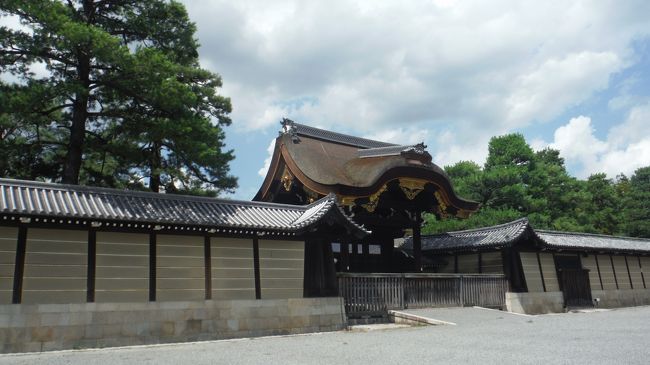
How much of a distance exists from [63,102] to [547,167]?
123ft

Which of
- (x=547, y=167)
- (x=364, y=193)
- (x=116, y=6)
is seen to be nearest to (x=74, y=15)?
(x=116, y=6)

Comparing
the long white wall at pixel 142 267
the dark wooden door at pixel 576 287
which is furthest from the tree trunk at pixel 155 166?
the dark wooden door at pixel 576 287

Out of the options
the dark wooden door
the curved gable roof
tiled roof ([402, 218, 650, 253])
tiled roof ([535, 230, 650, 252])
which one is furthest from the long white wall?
the dark wooden door

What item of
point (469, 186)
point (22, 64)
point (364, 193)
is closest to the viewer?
point (22, 64)

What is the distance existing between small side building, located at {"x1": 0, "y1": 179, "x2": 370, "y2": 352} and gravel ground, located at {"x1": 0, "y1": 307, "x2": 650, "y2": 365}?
0.80 meters

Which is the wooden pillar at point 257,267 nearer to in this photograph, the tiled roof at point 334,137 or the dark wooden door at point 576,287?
the tiled roof at point 334,137

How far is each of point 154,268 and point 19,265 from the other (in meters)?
2.99

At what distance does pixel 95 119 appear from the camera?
19844 millimetres

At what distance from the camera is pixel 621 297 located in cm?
2644

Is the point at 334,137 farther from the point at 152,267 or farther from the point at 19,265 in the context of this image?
the point at 19,265

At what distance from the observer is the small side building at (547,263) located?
21719 mm

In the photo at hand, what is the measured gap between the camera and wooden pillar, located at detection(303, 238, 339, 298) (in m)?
15.6

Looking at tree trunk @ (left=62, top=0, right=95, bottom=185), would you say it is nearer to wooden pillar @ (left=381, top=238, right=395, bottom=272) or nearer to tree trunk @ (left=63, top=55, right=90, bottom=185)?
tree trunk @ (left=63, top=55, right=90, bottom=185)

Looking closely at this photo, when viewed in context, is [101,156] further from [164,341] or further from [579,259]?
[579,259]
